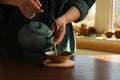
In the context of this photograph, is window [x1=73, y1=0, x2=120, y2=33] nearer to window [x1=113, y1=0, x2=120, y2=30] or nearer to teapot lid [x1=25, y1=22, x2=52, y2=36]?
window [x1=113, y1=0, x2=120, y2=30]

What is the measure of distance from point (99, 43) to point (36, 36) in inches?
49.3

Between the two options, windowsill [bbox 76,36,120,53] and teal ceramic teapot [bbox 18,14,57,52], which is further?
windowsill [bbox 76,36,120,53]

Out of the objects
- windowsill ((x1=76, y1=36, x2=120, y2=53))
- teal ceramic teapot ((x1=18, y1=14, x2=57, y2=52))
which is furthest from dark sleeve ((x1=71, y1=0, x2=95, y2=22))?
windowsill ((x1=76, y1=36, x2=120, y2=53))

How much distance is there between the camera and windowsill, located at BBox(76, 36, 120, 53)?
242 cm

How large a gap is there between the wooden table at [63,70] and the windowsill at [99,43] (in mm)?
1099

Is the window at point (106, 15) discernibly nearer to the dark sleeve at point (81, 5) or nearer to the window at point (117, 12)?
Result: the window at point (117, 12)

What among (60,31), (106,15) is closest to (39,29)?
(60,31)

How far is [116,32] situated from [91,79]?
4.84ft

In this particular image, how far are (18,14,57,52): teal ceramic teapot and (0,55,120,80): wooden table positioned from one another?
0.09m

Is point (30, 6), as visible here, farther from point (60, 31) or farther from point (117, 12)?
point (117, 12)

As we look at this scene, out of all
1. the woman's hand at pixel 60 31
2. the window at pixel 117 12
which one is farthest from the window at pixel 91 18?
the woman's hand at pixel 60 31

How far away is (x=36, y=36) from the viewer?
4.33ft

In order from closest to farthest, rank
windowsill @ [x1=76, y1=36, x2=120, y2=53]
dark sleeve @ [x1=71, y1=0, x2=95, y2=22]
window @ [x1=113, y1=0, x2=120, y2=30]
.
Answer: dark sleeve @ [x1=71, y1=0, x2=95, y2=22] < windowsill @ [x1=76, y1=36, x2=120, y2=53] < window @ [x1=113, y1=0, x2=120, y2=30]

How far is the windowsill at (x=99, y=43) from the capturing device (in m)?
2.42
